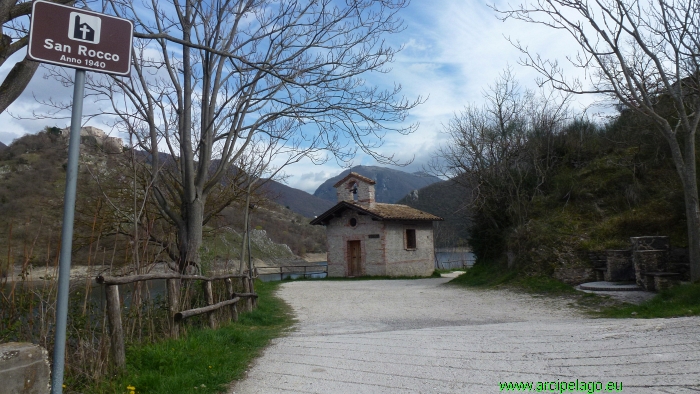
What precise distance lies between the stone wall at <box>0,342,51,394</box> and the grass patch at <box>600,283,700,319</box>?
27.8 feet

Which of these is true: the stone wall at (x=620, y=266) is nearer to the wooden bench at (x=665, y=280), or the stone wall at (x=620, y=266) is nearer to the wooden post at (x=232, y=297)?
the wooden bench at (x=665, y=280)

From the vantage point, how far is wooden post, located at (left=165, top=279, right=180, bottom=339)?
612 centimetres

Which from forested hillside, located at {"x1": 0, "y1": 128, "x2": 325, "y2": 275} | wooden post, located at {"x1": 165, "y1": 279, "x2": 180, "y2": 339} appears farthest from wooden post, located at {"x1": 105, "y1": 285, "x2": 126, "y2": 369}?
wooden post, located at {"x1": 165, "y1": 279, "x2": 180, "y2": 339}

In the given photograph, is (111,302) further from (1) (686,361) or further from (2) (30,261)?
(1) (686,361)

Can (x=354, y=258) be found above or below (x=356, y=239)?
below

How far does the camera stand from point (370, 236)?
26344 millimetres

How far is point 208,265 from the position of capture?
10023mm

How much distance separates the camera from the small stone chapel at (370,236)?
26.0 metres

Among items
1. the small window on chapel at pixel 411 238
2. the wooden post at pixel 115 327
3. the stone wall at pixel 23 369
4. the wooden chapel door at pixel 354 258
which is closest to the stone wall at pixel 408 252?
the small window on chapel at pixel 411 238

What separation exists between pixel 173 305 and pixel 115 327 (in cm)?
145

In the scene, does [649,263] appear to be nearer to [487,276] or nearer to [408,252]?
[487,276]

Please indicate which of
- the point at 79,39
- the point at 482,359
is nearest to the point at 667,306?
the point at 482,359

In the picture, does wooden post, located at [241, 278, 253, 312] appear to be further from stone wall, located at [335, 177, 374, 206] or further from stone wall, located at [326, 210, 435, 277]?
stone wall, located at [335, 177, 374, 206]

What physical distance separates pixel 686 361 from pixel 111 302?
5.33m
